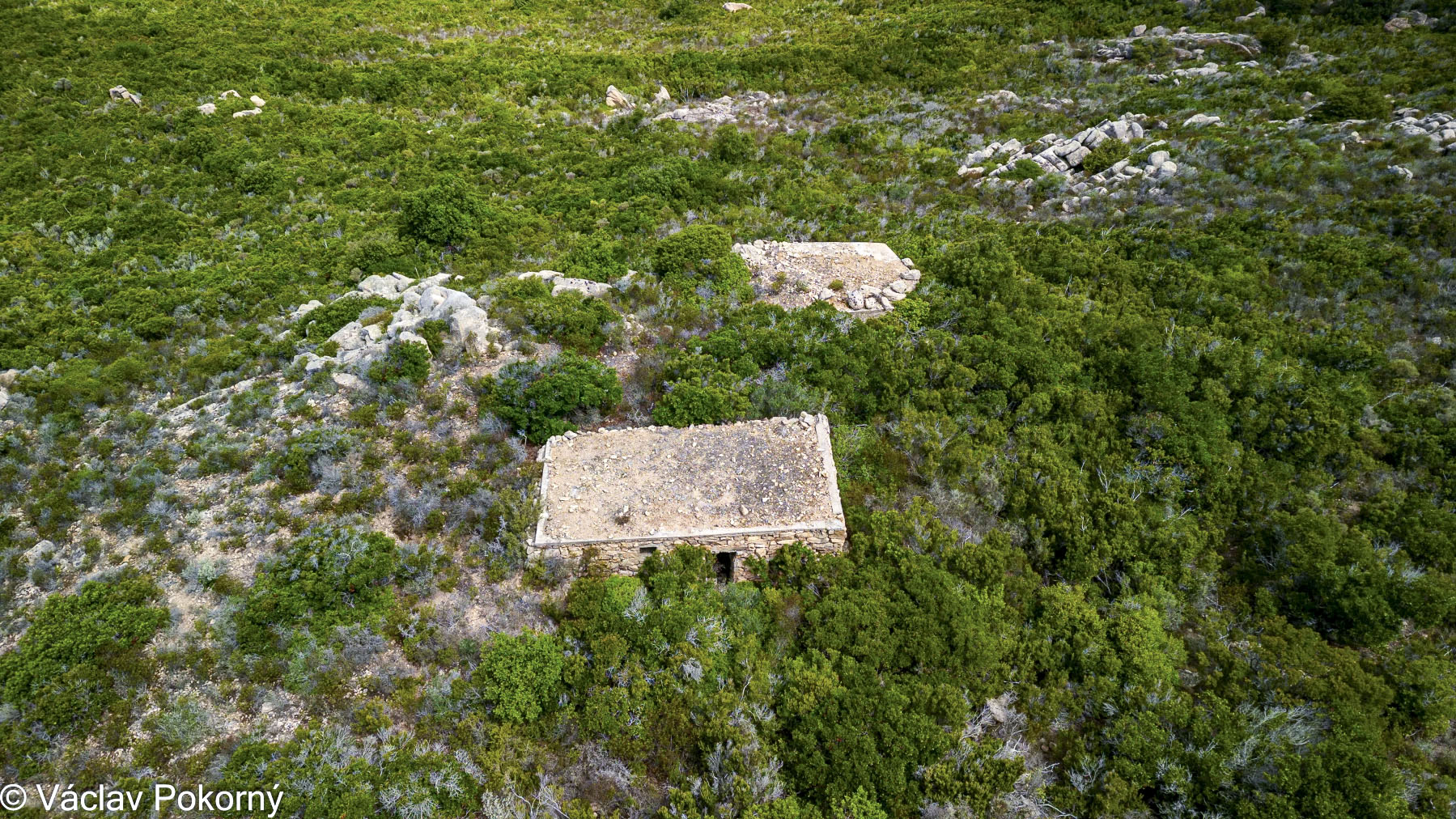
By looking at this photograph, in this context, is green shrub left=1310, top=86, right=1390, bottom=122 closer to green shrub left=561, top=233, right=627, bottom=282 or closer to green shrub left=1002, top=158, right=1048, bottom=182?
green shrub left=1002, top=158, right=1048, bottom=182

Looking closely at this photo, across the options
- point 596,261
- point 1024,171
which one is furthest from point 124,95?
point 1024,171

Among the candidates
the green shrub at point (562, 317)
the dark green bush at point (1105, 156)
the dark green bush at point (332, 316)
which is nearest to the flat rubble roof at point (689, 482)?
the green shrub at point (562, 317)

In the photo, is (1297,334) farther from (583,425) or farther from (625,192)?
(625,192)

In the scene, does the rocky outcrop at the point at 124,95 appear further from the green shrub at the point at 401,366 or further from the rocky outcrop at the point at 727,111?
the green shrub at the point at 401,366

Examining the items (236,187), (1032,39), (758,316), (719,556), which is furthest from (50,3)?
(1032,39)

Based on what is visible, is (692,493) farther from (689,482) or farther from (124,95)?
(124,95)
